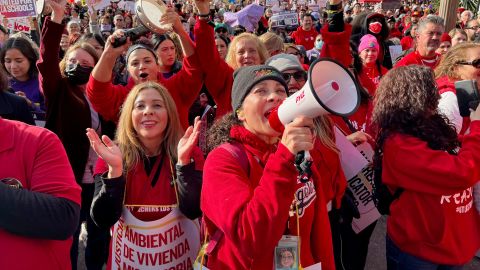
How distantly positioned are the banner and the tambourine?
4322 millimetres

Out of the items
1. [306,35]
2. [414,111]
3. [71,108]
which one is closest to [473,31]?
[306,35]

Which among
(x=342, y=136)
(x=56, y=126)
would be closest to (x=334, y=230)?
(x=342, y=136)

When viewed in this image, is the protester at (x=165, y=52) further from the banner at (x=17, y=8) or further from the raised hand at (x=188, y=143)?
the banner at (x=17, y=8)

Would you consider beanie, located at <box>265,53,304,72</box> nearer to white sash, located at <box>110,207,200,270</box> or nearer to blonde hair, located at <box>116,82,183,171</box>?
blonde hair, located at <box>116,82,183,171</box>

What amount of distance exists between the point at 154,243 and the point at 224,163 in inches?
28.7

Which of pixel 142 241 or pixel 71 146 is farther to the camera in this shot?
pixel 71 146

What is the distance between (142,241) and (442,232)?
4.95 ft

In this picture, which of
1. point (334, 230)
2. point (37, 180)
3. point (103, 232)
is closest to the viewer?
point (37, 180)

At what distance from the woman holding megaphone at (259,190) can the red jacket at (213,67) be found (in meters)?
1.23

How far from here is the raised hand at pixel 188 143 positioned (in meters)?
2.01

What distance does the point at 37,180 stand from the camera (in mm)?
1354

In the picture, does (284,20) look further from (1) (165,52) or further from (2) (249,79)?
(2) (249,79)

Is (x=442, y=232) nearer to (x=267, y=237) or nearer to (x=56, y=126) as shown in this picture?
(x=267, y=237)

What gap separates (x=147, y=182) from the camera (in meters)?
2.22
